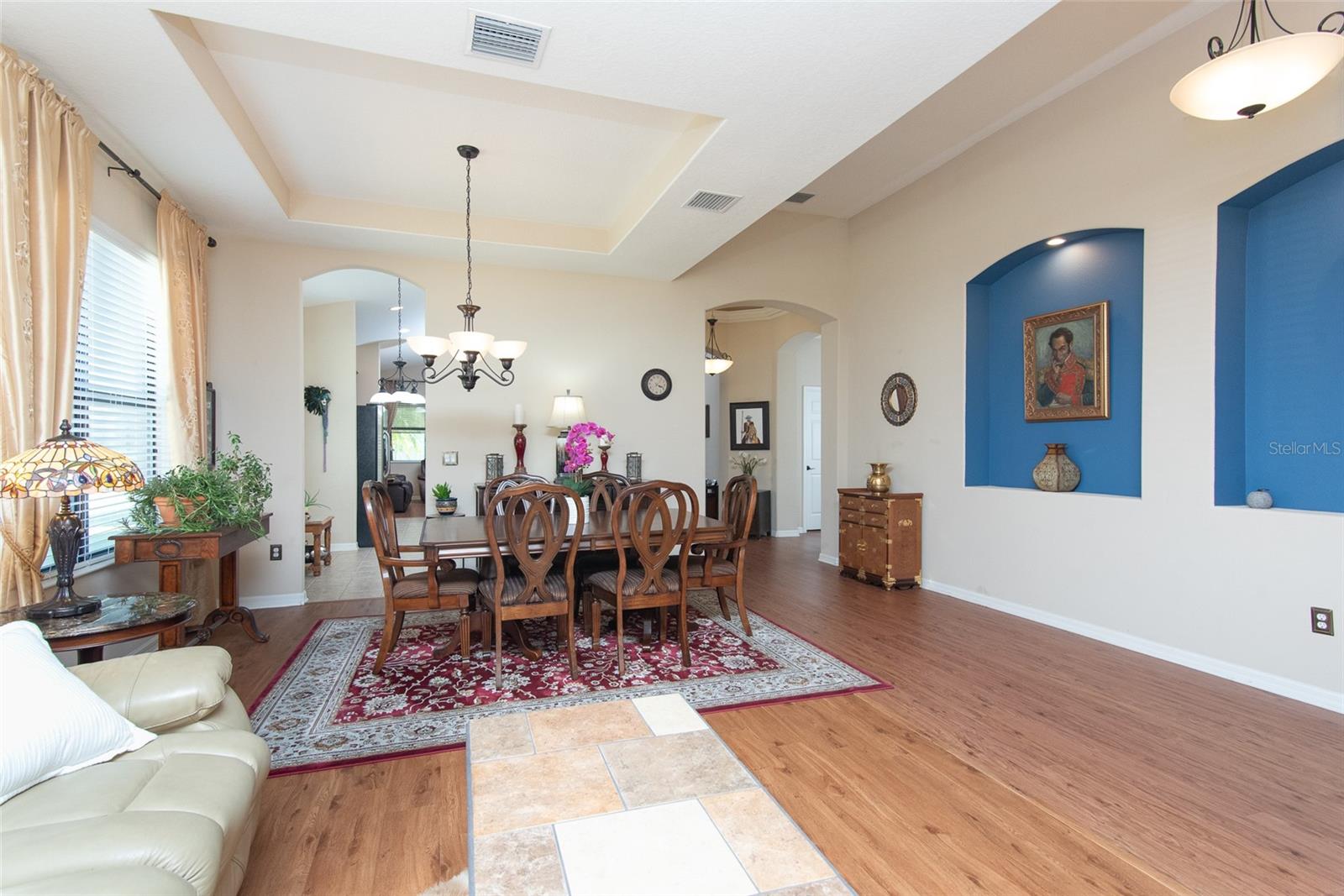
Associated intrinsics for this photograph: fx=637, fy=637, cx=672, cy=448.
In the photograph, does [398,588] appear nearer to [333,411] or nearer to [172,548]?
[172,548]

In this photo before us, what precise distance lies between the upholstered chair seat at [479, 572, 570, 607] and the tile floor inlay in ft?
4.26

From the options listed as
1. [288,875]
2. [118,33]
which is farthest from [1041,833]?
[118,33]

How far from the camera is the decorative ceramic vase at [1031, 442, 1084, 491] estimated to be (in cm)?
429

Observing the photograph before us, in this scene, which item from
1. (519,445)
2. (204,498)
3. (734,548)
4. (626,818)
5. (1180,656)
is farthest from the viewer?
(519,445)

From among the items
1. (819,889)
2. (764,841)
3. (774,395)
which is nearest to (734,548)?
(764,841)

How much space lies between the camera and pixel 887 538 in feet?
17.3

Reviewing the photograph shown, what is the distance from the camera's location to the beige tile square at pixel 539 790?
1438mm

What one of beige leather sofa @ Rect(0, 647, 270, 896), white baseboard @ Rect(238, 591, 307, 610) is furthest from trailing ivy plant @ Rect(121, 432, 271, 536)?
beige leather sofa @ Rect(0, 647, 270, 896)

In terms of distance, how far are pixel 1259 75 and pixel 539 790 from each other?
11.4 feet

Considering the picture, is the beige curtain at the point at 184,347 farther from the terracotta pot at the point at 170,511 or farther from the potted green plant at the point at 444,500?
the potted green plant at the point at 444,500

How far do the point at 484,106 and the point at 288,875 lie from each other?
3.41m

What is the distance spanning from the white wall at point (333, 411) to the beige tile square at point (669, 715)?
6.63 m

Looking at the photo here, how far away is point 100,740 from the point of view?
1547 mm

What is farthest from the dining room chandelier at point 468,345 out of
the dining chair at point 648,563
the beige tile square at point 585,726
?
the beige tile square at point 585,726
